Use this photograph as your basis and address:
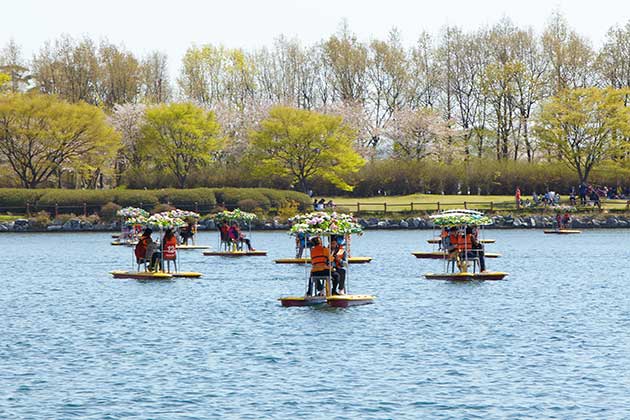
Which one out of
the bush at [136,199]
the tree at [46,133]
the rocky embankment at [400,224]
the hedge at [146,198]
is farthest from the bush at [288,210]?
the tree at [46,133]

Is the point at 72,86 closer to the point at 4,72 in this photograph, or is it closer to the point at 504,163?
the point at 4,72

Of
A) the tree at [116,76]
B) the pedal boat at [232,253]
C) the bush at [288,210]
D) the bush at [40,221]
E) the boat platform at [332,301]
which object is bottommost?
the boat platform at [332,301]

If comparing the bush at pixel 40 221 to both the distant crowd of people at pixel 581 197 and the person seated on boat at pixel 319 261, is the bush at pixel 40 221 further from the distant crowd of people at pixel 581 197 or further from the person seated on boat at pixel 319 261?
the person seated on boat at pixel 319 261

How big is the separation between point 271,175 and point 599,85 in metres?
36.2

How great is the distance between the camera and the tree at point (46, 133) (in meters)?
112

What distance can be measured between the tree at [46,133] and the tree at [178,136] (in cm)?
523

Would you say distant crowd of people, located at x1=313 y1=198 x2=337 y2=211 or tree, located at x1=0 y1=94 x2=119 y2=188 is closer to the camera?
distant crowd of people, located at x1=313 y1=198 x2=337 y2=211

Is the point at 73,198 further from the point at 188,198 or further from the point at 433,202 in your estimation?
the point at 433,202

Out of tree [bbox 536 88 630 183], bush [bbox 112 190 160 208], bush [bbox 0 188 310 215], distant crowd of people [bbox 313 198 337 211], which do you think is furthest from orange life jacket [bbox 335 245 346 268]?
tree [bbox 536 88 630 183]

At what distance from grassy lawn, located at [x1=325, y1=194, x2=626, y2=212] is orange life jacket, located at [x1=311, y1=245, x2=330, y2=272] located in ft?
218

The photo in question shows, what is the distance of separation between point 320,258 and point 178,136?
280ft

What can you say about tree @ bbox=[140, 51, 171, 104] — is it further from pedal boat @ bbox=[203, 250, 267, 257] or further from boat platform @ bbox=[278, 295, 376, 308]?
boat platform @ bbox=[278, 295, 376, 308]

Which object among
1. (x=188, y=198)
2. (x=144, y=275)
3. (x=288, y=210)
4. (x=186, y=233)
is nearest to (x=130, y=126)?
(x=188, y=198)

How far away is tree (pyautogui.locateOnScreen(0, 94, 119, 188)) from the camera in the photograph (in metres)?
112
